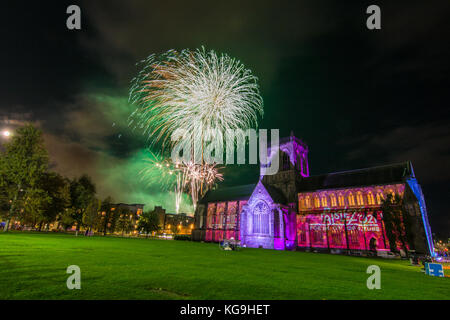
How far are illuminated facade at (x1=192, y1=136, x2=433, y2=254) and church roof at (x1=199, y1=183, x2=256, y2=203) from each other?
3.47 m

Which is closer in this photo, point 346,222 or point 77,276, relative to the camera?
point 77,276

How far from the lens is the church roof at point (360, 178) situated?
1527 inches

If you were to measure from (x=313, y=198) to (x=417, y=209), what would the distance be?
663 inches

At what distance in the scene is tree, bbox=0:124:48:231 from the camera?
34.3 meters

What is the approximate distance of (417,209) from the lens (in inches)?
1268

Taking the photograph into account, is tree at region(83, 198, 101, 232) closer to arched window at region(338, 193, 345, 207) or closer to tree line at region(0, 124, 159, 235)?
tree line at region(0, 124, 159, 235)

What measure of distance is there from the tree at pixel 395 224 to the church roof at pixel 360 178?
7.84 meters

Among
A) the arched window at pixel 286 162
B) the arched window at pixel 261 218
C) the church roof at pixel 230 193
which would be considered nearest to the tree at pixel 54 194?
the church roof at pixel 230 193

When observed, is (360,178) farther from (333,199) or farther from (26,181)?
(26,181)

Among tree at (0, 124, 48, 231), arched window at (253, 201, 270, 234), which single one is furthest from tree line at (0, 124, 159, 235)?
arched window at (253, 201, 270, 234)

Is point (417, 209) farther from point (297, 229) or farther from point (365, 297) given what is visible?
point (365, 297)

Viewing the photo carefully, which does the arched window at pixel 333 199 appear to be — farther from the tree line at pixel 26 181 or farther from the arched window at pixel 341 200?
the tree line at pixel 26 181

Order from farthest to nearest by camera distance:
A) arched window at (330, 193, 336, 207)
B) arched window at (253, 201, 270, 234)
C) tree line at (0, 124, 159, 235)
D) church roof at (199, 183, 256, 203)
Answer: church roof at (199, 183, 256, 203) → arched window at (253, 201, 270, 234) → arched window at (330, 193, 336, 207) → tree line at (0, 124, 159, 235)

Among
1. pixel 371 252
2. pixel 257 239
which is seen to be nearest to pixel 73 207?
pixel 257 239
